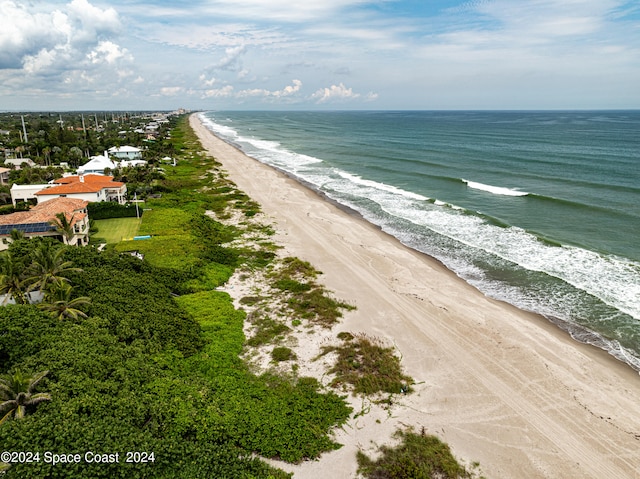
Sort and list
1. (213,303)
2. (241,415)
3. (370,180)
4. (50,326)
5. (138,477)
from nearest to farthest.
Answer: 1. (138,477)
2. (241,415)
3. (50,326)
4. (213,303)
5. (370,180)

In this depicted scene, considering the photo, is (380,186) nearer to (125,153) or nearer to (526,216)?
(526,216)

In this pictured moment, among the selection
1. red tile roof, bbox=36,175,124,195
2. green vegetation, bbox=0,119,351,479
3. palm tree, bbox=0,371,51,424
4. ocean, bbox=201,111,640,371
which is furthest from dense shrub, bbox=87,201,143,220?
palm tree, bbox=0,371,51,424

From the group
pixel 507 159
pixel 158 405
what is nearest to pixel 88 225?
pixel 158 405

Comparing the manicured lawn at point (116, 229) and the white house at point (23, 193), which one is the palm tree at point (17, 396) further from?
the white house at point (23, 193)

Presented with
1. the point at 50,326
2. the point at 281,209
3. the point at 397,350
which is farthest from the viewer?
the point at 281,209

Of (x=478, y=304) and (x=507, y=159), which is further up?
(x=507, y=159)

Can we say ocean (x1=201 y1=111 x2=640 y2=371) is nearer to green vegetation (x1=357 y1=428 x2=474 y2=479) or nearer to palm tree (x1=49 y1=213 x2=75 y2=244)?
green vegetation (x1=357 y1=428 x2=474 y2=479)

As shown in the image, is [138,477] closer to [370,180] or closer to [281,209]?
[281,209]

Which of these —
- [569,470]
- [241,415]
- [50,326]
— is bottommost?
[569,470]
